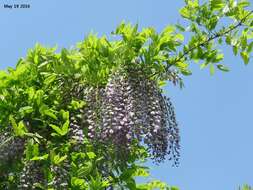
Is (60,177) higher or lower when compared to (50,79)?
lower

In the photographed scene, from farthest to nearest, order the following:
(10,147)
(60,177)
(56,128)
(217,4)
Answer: (217,4), (10,147), (56,128), (60,177)

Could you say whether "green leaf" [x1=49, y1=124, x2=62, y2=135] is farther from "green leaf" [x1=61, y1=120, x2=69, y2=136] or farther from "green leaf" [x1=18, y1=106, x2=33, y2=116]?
"green leaf" [x1=18, y1=106, x2=33, y2=116]

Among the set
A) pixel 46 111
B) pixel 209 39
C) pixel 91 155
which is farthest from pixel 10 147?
pixel 209 39

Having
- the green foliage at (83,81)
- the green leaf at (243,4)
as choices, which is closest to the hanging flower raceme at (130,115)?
the green foliage at (83,81)

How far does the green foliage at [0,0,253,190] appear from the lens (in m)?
4.50

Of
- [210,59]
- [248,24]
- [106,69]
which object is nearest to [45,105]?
[106,69]

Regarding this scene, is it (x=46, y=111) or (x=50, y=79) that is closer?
(x=46, y=111)

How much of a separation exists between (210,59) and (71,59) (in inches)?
45.8

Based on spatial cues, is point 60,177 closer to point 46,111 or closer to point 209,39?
point 46,111

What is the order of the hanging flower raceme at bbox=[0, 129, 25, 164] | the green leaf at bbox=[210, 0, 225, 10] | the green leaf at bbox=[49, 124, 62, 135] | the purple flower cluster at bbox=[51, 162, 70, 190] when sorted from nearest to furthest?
the purple flower cluster at bbox=[51, 162, 70, 190] → the green leaf at bbox=[49, 124, 62, 135] → the hanging flower raceme at bbox=[0, 129, 25, 164] → the green leaf at bbox=[210, 0, 225, 10]

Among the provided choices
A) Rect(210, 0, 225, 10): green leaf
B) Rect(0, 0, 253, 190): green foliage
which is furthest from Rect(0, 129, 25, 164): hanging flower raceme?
Rect(210, 0, 225, 10): green leaf

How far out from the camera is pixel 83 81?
476cm

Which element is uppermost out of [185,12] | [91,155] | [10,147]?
[185,12]

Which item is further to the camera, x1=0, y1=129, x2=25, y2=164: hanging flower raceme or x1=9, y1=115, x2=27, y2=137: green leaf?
x1=0, y1=129, x2=25, y2=164: hanging flower raceme
